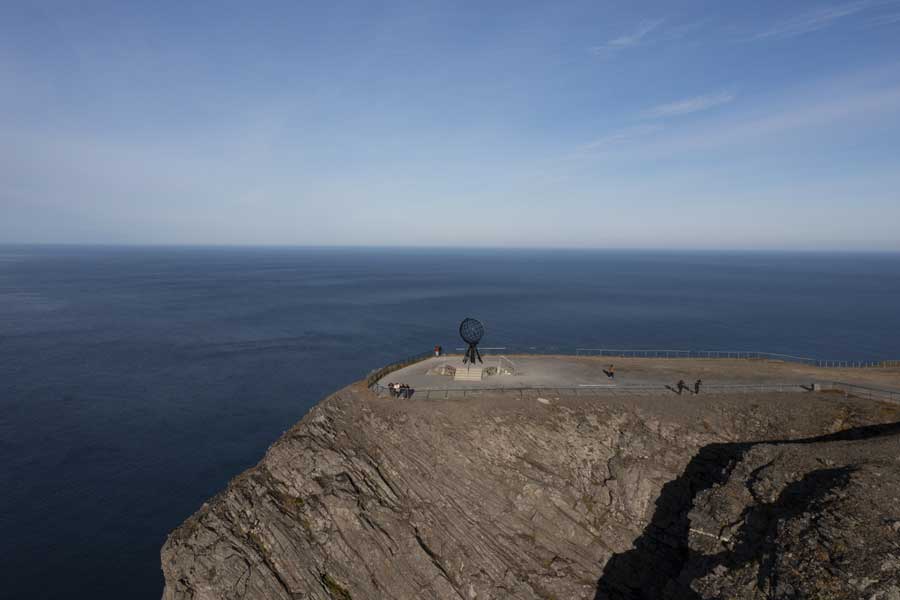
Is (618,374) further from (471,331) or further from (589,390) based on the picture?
(471,331)

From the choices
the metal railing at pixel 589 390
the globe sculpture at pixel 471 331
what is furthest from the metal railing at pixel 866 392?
the globe sculpture at pixel 471 331

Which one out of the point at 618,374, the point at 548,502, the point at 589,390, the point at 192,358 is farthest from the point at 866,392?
the point at 192,358

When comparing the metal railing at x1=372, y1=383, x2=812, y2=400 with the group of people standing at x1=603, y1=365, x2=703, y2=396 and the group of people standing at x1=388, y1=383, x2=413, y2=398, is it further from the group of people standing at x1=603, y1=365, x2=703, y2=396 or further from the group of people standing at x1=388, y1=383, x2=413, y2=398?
the group of people standing at x1=388, y1=383, x2=413, y2=398

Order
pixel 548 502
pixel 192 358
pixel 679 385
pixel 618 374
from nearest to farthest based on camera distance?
pixel 548 502 → pixel 679 385 → pixel 618 374 → pixel 192 358

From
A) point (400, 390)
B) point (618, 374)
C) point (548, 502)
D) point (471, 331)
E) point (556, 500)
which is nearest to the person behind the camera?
point (548, 502)

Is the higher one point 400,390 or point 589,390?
point 400,390

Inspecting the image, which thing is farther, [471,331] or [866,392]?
[471,331]

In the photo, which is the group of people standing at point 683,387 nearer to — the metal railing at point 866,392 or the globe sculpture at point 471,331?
the metal railing at point 866,392
